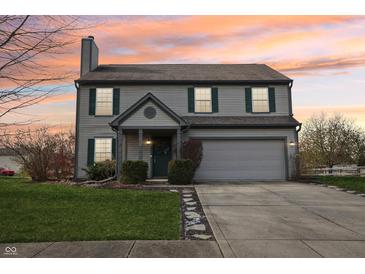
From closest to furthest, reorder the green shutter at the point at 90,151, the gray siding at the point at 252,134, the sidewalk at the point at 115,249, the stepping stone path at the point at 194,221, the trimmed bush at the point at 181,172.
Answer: the sidewalk at the point at 115,249
the stepping stone path at the point at 194,221
the trimmed bush at the point at 181,172
the gray siding at the point at 252,134
the green shutter at the point at 90,151

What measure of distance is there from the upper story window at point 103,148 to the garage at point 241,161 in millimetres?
4189

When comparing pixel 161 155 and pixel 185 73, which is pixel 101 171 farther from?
pixel 185 73

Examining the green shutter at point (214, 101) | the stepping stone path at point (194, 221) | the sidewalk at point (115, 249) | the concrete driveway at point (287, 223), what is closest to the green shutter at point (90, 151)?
the green shutter at point (214, 101)

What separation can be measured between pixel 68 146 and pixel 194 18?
15.5 meters

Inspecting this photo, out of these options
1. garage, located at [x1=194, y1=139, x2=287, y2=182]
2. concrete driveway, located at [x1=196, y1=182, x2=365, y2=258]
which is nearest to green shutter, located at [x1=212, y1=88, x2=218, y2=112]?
garage, located at [x1=194, y1=139, x2=287, y2=182]

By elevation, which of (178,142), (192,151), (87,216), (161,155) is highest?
(178,142)

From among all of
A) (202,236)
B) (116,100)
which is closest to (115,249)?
(202,236)

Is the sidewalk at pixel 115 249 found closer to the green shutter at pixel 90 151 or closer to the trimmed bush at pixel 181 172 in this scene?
the trimmed bush at pixel 181 172

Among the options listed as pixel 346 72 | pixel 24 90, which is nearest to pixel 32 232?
pixel 24 90

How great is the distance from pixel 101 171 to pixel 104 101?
3337mm

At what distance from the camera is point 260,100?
47.0 feet

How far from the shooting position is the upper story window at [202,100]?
1422cm

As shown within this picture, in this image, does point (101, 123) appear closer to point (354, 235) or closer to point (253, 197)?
point (253, 197)
